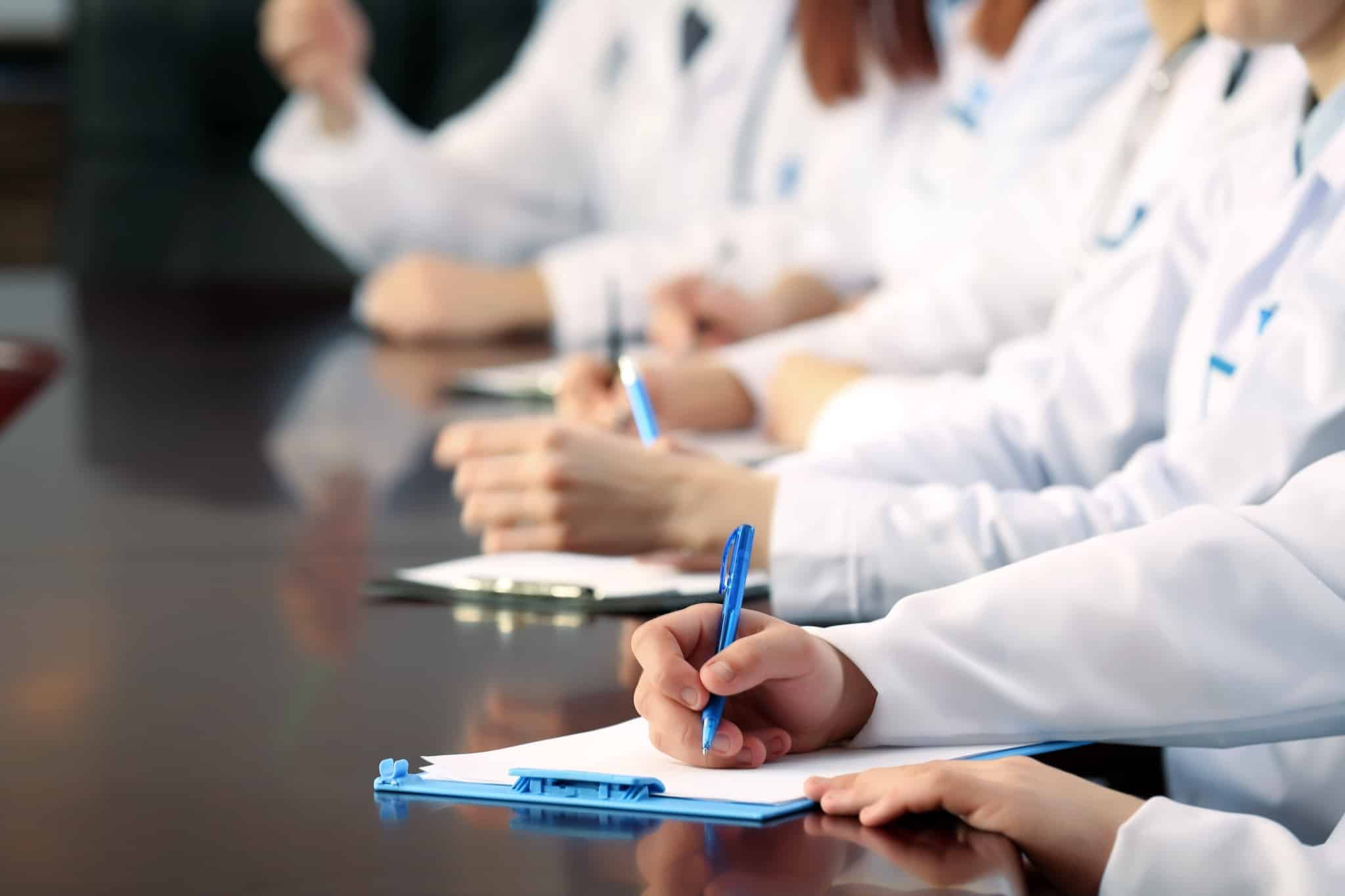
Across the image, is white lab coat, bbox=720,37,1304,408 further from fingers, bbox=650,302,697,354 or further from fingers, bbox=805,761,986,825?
fingers, bbox=805,761,986,825

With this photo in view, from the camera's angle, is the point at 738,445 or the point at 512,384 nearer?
the point at 738,445

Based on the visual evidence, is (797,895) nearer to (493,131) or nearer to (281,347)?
(281,347)

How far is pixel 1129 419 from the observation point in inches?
34.8

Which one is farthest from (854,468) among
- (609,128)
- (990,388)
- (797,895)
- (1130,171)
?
(609,128)

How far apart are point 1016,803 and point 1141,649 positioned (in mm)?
100

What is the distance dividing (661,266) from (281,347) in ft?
1.29

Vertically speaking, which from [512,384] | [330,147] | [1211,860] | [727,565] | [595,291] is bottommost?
[1211,860]

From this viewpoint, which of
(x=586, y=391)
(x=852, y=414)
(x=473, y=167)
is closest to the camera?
Answer: (x=852, y=414)

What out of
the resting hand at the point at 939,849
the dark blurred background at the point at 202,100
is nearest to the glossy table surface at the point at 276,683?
the resting hand at the point at 939,849

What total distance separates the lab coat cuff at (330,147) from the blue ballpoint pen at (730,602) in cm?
149

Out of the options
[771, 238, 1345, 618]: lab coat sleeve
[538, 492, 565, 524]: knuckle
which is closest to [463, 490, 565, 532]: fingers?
[538, 492, 565, 524]: knuckle

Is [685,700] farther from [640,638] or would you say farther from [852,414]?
[852,414]

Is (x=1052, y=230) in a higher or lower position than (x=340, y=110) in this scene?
lower

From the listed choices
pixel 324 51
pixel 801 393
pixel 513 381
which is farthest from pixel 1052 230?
pixel 324 51
